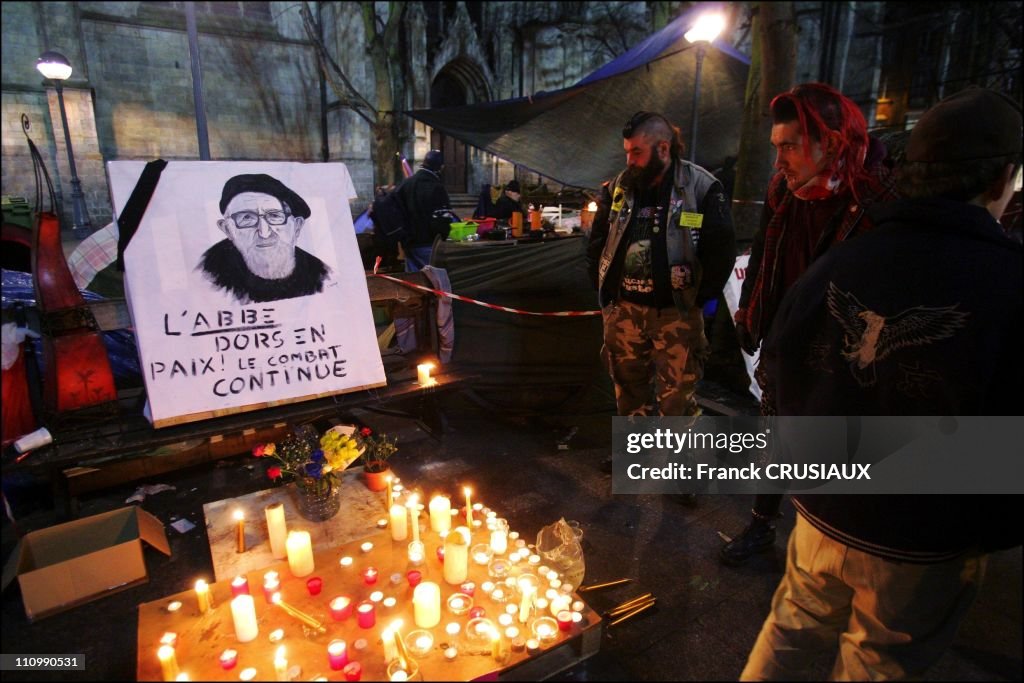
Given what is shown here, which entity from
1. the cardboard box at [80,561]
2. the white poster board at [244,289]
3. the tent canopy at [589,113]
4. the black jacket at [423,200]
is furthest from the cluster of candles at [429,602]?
the tent canopy at [589,113]

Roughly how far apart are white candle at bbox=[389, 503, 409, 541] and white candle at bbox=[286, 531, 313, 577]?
1.46 feet

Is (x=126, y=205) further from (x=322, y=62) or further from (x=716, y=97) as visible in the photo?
(x=322, y=62)

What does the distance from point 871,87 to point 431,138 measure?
19501 mm

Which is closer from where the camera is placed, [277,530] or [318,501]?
[277,530]

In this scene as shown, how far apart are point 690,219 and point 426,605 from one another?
2.70 meters

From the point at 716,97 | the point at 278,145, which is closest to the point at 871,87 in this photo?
the point at 716,97

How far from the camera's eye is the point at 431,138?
19.4 meters

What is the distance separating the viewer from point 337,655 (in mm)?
2104

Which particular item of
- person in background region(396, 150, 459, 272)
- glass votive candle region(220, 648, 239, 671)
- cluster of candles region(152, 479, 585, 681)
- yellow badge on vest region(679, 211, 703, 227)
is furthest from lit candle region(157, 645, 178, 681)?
person in background region(396, 150, 459, 272)

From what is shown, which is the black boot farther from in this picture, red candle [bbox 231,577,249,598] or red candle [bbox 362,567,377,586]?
red candle [bbox 231,577,249,598]

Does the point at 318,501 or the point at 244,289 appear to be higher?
the point at 244,289

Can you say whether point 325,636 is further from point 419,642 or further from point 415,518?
point 415,518

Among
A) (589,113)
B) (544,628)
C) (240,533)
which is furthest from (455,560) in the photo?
(589,113)

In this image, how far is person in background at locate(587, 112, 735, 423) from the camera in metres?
3.50
